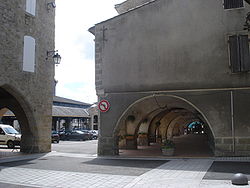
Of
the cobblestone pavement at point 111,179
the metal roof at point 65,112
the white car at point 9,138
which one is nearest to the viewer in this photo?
the cobblestone pavement at point 111,179

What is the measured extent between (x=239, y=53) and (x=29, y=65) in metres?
10.7

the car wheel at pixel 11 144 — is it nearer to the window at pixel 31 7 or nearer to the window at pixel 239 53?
the window at pixel 31 7

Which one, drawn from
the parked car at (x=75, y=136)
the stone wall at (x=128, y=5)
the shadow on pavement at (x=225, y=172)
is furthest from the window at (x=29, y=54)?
the parked car at (x=75, y=136)

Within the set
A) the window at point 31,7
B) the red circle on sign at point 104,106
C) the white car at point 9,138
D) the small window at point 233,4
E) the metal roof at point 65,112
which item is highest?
the window at point 31,7

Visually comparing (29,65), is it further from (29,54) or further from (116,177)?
(116,177)

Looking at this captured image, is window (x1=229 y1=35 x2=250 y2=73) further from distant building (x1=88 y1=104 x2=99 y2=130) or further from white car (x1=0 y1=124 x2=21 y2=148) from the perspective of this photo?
distant building (x1=88 y1=104 x2=99 y2=130)

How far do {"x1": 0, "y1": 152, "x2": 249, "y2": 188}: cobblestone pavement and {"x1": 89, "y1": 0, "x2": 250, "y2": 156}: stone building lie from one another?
13.0 ft

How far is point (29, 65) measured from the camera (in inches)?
580

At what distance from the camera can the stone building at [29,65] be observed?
13281mm

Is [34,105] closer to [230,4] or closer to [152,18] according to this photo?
[152,18]

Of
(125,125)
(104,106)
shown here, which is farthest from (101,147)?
(125,125)


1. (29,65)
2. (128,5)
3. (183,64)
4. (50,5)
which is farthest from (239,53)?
(50,5)

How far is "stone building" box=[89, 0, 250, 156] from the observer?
1165cm

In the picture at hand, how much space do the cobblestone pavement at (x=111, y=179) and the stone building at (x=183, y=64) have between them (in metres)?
3.95
